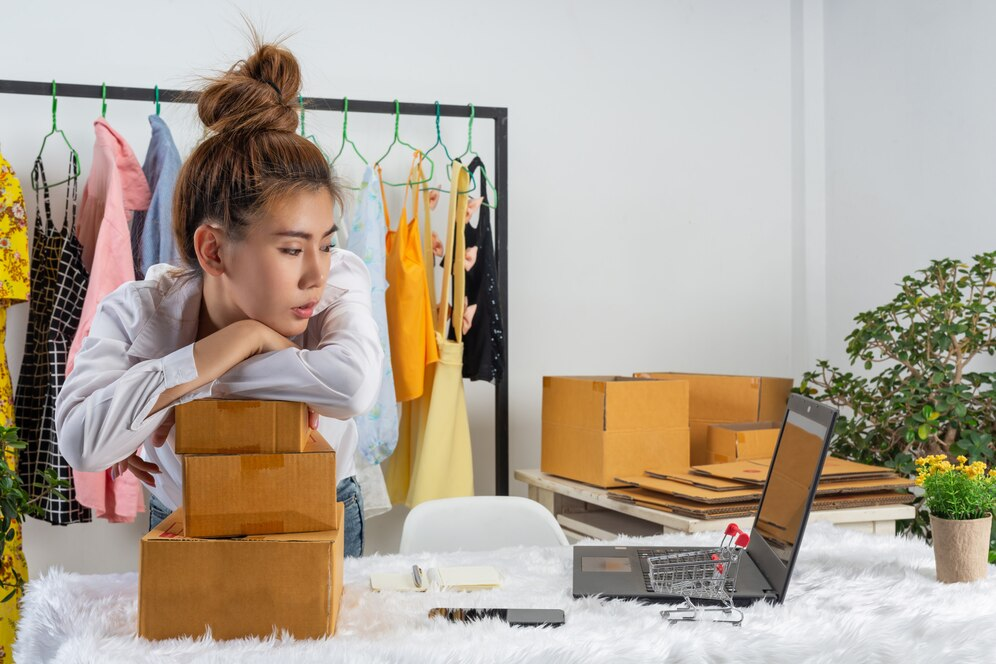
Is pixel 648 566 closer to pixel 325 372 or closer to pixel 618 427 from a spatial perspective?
pixel 325 372

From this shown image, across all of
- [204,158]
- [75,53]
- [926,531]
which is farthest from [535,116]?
[204,158]

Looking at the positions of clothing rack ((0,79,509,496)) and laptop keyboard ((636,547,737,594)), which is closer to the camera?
laptop keyboard ((636,547,737,594))

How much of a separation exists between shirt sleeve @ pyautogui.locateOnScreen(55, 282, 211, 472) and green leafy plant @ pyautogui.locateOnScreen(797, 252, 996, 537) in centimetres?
182

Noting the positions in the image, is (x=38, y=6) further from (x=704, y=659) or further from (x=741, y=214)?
(x=704, y=659)

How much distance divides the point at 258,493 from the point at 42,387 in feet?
5.70

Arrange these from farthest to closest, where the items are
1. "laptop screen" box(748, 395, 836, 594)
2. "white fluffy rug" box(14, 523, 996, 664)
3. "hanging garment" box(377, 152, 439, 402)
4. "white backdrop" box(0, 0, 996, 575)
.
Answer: "white backdrop" box(0, 0, 996, 575) → "hanging garment" box(377, 152, 439, 402) → "laptop screen" box(748, 395, 836, 594) → "white fluffy rug" box(14, 523, 996, 664)

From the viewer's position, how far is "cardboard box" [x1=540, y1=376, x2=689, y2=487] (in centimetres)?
245

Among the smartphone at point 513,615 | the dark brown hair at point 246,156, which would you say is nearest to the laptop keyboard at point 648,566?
the smartphone at point 513,615

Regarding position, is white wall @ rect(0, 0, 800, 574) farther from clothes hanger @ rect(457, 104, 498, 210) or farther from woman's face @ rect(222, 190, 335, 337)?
woman's face @ rect(222, 190, 335, 337)

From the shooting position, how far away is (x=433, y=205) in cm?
290

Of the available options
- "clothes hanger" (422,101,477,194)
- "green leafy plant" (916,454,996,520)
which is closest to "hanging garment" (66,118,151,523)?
"clothes hanger" (422,101,477,194)

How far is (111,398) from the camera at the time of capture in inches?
45.1

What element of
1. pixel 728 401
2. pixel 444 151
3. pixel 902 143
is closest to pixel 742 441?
pixel 728 401

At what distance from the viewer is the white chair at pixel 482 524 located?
2.05 metres
